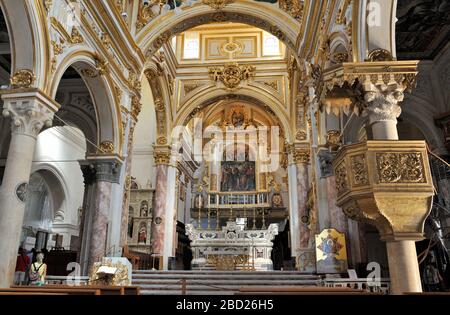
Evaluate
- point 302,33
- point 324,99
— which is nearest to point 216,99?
point 302,33

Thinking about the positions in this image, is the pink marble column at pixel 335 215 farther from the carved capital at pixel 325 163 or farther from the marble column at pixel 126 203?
the marble column at pixel 126 203

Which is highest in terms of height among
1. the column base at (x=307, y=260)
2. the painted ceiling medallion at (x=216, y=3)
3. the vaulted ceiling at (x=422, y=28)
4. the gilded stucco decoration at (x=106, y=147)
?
the painted ceiling medallion at (x=216, y=3)

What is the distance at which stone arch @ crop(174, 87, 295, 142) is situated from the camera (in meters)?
16.0

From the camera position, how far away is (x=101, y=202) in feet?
31.0

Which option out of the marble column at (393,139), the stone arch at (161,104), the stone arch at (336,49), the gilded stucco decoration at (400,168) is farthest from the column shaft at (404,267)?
the stone arch at (161,104)

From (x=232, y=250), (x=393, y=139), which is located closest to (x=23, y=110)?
(x=393, y=139)

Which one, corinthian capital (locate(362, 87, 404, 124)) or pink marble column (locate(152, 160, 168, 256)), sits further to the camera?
pink marble column (locate(152, 160, 168, 256))

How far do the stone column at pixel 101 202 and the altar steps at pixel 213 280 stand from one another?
4.23 feet

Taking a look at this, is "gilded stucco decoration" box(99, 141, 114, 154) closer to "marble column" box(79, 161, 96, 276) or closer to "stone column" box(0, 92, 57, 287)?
"marble column" box(79, 161, 96, 276)

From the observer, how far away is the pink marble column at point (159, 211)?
567 inches

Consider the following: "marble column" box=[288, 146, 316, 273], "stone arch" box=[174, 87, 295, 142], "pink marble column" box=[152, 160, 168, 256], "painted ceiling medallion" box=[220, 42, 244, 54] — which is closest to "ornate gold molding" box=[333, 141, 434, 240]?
"marble column" box=[288, 146, 316, 273]

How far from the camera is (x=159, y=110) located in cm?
1562

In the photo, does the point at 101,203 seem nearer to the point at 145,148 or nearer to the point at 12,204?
the point at 12,204

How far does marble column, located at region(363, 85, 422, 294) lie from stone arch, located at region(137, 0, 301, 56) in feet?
22.1
